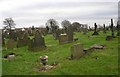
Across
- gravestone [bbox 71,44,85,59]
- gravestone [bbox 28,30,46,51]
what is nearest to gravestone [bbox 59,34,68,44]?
gravestone [bbox 28,30,46,51]

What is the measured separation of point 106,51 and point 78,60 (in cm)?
322

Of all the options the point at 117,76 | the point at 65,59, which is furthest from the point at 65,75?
the point at 65,59

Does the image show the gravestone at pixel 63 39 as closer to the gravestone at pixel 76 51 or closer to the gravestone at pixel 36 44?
the gravestone at pixel 36 44

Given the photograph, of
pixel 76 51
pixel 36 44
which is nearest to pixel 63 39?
pixel 36 44

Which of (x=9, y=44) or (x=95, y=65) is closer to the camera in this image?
(x=95, y=65)

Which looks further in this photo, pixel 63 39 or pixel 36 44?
pixel 63 39

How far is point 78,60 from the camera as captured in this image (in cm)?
1513

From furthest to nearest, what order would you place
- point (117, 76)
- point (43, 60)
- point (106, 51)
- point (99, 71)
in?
point (106, 51) → point (43, 60) → point (99, 71) → point (117, 76)

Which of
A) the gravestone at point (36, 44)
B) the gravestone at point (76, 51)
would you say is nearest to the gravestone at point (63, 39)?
the gravestone at point (36, 44)

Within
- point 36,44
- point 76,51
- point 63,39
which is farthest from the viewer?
point 63,39

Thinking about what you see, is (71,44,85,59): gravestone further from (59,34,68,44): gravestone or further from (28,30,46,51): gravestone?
(59,34,68,44): gravestone

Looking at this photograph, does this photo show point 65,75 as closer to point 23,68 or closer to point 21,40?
point 23,68

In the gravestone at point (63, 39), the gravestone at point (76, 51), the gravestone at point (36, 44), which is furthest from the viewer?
the gravestone at point (63, 39)

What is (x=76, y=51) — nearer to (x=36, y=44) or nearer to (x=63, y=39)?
(x=36, y=44)
